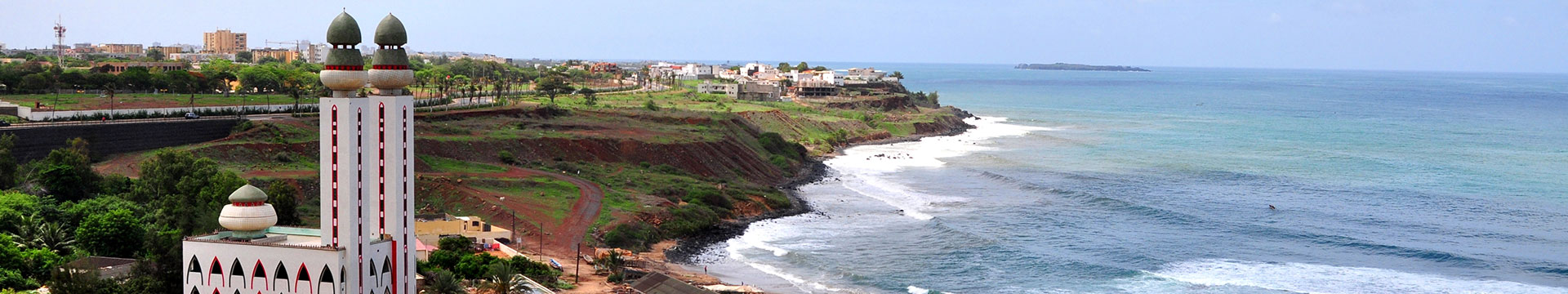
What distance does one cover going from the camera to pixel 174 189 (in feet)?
178

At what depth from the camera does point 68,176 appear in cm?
5709

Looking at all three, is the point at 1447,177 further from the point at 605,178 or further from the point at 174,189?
the point at 174,189

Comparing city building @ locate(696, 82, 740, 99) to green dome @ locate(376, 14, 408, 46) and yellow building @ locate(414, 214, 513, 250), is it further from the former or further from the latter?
green dome @ locate(376, 14, 408, 46)

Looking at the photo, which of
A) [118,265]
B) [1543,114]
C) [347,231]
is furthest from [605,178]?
[1543,114]

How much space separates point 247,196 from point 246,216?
0.49 metres

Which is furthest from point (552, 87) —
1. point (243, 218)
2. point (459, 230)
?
point (243, 218)

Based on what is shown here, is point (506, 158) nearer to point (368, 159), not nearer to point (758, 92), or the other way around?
point (368, 159)

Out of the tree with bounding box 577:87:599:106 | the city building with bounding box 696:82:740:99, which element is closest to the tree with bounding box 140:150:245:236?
the tree with bounding box 577:87:599:106

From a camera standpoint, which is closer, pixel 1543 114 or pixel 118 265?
pixel 118 265

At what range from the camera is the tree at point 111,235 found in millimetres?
46031

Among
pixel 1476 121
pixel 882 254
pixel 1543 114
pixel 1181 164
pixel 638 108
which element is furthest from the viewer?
pixel 1543 114

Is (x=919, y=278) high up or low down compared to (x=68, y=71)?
down

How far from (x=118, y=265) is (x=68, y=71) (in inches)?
2202

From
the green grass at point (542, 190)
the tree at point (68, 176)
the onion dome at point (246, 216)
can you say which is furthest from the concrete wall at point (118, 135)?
the onion dome at point (246, 216)
